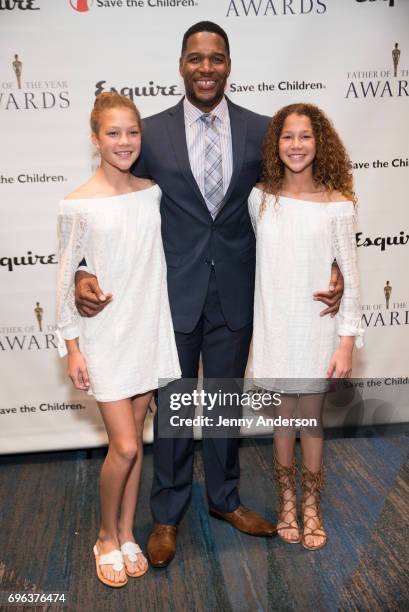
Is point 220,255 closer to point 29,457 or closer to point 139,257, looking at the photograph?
point 139,257

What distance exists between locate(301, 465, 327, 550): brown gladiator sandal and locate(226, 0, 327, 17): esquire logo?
6.90 feet

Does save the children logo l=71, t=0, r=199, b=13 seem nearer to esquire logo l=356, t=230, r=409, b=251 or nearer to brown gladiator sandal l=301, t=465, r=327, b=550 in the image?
esquire logo l=356, t=230, r=409, b=251

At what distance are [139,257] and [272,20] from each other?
5.36 feet

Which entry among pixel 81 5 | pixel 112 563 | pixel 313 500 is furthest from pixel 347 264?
pixel 81 5

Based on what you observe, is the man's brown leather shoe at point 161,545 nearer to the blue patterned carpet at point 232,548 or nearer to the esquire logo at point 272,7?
the blue patterned carpet at point 232,548

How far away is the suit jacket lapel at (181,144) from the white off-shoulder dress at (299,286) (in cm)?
23

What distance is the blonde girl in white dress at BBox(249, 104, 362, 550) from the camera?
2244mm

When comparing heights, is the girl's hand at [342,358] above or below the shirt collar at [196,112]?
below

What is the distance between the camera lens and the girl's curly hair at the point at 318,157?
2262 millimetres

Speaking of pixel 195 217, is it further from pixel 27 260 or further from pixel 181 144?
pixel 27 260

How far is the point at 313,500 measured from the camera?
2.61 m

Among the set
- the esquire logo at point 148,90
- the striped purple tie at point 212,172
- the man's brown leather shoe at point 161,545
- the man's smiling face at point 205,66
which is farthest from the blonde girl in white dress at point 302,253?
the esquire logo at point 148,90

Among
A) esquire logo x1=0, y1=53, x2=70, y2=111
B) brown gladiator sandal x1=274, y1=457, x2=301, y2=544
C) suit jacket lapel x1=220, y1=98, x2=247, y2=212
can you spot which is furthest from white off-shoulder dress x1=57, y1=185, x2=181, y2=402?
esquire logo x1=0, y1=53, x2=70, y2=111

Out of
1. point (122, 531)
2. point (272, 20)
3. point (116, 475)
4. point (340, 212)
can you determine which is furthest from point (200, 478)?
point (272, 20)
